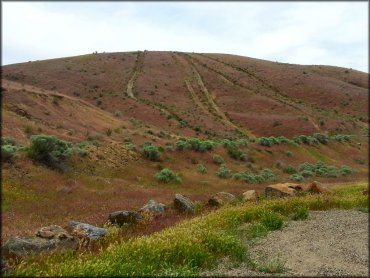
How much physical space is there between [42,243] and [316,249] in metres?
6.81

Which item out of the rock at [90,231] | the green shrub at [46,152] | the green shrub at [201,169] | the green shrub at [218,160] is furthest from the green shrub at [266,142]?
the rock at [90,231]

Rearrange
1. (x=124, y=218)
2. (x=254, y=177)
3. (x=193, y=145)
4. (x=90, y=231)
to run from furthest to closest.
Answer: (x=193, y=145)
(x=254, y=177)
(x=124, y=218)
(x=90, y=231)

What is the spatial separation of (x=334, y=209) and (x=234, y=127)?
54126 millimetres

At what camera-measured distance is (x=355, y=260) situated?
10.1 m

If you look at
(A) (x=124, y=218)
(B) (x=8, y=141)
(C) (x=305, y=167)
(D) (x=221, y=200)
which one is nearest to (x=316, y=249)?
(A) (x=124, y=218)

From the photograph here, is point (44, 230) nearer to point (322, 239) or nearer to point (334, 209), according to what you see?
point (322, 239)

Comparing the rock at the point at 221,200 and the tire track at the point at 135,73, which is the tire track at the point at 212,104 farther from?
the rock at the point at 221,200

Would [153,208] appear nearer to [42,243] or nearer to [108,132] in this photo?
[42,243]

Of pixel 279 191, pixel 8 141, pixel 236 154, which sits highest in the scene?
pixel 8 141

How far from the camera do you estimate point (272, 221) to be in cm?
1439

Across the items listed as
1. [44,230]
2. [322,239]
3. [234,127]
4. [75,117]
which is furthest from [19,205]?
[234,127]

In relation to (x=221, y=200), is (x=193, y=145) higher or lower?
higher

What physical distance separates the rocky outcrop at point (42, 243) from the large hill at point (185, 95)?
31154 mm

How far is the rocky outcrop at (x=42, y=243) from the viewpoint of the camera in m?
10.6
